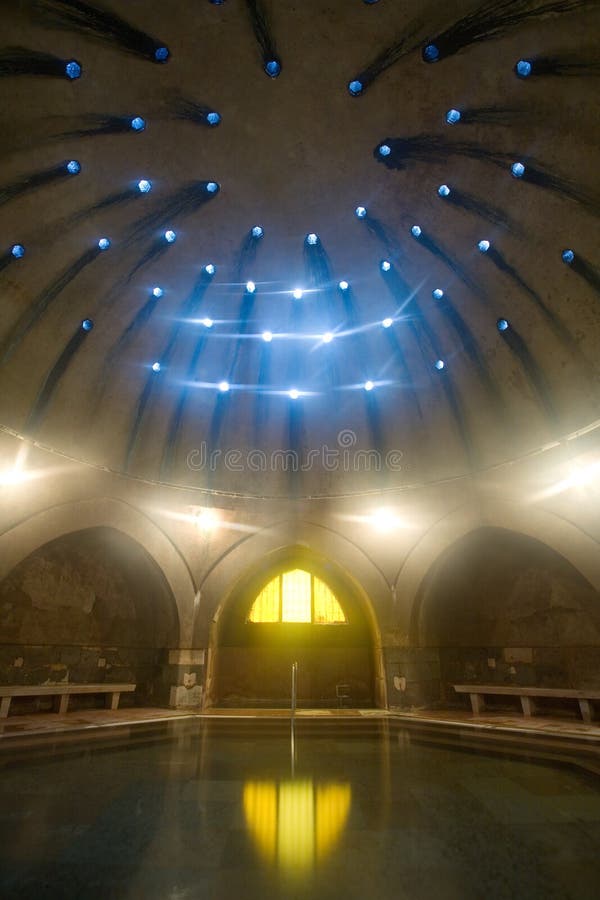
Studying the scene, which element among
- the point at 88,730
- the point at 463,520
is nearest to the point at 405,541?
the point at 463,520

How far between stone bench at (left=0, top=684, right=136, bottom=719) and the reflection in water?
742 cm

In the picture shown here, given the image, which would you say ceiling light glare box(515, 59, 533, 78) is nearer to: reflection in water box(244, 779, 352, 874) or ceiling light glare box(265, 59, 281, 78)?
ceiling light glare box(265, 59, 281, 78)

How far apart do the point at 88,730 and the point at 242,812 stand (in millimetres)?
5824

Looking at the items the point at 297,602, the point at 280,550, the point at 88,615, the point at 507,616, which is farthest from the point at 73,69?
the point at 507,616

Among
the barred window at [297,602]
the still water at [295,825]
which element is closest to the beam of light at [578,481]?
the still water at [295,825]

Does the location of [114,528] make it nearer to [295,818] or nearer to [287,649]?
[287,649]

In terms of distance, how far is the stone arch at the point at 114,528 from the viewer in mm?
9289

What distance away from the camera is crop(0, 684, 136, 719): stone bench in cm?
943

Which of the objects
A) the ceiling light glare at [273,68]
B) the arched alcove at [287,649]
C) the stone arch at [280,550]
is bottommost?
the arched alcove at [287,649]

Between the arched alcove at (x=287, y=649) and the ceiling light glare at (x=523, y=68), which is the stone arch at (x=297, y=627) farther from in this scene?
the ceiling light glare at (x=523, y=68)

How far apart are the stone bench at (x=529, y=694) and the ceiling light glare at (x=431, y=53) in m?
12.2

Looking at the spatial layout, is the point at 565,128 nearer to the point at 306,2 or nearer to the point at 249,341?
the point at 306,2

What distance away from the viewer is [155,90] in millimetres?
7605

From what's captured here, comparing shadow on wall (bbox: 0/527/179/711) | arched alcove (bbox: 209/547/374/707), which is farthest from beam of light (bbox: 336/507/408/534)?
shadow on wall (bbox: 0/527/179/711)
